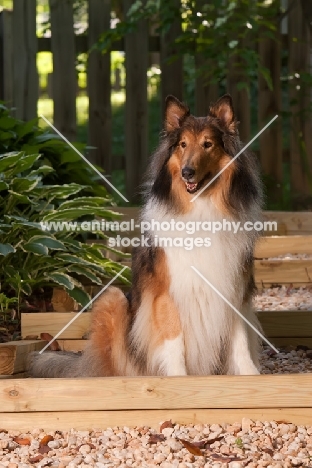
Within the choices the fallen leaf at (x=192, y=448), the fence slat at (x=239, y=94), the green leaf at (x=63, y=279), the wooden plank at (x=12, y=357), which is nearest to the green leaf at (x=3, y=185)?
the green leaf at (x=63, y=279)

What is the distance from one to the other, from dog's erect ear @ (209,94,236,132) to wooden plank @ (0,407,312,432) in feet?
4.48

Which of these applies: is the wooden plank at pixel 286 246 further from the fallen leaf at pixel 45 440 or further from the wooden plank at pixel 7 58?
the fallen leaf at pixel 45 440

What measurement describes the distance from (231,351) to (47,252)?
1529 mm

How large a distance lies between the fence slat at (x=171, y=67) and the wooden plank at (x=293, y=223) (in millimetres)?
1862

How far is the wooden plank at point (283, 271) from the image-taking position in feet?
20.2

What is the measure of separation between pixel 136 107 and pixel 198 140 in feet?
15.2

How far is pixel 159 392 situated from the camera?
11.7 feet

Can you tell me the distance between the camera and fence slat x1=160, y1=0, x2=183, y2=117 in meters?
8.40

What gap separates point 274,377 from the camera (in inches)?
141

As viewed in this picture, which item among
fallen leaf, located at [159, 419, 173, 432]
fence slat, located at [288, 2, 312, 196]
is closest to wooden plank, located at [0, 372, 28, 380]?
fallen leaf, located at [159, 419, 173, 432]

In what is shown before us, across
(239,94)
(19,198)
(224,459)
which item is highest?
(239,94)

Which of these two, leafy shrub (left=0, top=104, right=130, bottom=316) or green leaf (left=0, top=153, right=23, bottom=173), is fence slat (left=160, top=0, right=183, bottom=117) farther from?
green leaf (left=0, top=153, right=23, bottom=173)

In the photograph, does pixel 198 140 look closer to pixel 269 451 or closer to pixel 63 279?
pixel 269 451

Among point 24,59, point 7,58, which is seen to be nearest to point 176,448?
point 24,59
